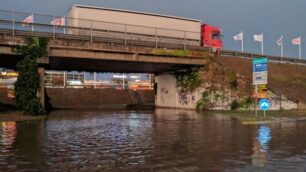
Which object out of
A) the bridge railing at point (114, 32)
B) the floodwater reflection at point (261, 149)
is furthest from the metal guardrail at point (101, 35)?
the floodwater reflection at point (261, 149)

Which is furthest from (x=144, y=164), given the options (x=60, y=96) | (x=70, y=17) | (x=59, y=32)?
(x=60, y=96)

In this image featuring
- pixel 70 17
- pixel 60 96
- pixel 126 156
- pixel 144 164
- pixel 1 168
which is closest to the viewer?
pixel 1 168

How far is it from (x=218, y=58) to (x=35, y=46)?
67.6 ft

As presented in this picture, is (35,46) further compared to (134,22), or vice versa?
(134,22)

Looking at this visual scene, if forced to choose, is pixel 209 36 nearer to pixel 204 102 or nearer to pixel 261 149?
pixel 204 102

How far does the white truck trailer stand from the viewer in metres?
39.0

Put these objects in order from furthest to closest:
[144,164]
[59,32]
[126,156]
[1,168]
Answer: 1. [59,32]
2. [126,156]
3. [144,164]
4. [1,168]

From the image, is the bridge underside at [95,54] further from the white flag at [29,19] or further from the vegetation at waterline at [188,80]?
the white flag at [29,19]

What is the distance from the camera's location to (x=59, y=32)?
3603 cm

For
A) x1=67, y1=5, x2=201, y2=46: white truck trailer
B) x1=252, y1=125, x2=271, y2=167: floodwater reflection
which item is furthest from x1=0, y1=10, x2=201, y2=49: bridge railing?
x1=252, y1=125, x2=271, y2=167: floodwater reflection

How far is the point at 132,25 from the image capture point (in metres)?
41.5

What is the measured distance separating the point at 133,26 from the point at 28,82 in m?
13.4

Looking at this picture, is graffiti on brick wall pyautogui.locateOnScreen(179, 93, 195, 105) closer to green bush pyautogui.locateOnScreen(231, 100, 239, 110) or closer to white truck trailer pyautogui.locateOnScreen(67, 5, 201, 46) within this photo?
green bush pyautogui.locateOnScreen(231, 100, 239, 110)

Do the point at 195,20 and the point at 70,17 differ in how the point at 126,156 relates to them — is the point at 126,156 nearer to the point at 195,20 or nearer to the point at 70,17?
the point at 70,17
